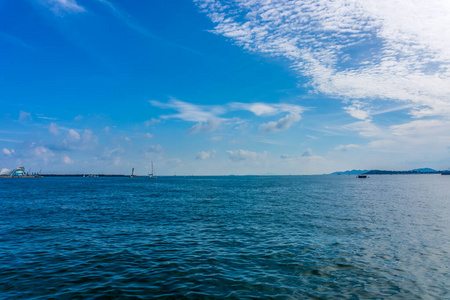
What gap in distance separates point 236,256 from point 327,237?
40.9 ft

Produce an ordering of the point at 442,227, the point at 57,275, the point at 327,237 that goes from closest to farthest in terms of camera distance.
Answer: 1. the point at 57,275
2. the point at 327,237
3. the point at 442,227

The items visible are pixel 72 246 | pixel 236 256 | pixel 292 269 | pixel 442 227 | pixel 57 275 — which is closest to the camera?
pixel 57 275

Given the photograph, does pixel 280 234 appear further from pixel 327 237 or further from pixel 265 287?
pixel 265 287

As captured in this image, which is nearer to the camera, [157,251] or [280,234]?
[157,251]

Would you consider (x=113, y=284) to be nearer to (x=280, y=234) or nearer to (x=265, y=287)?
(x=265, y=287)

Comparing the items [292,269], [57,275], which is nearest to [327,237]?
[292,269]

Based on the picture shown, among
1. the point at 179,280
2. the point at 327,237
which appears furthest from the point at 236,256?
the point at 327,237

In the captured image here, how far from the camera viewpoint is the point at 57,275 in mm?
17781

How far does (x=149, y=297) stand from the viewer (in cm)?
1452

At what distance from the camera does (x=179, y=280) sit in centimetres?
1697

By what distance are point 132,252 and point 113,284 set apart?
21.9ft

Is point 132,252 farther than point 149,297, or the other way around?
point 132,252

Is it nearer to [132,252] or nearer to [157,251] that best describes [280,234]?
[157,251]

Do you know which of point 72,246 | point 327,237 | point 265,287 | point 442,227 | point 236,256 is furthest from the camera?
point 442,227
